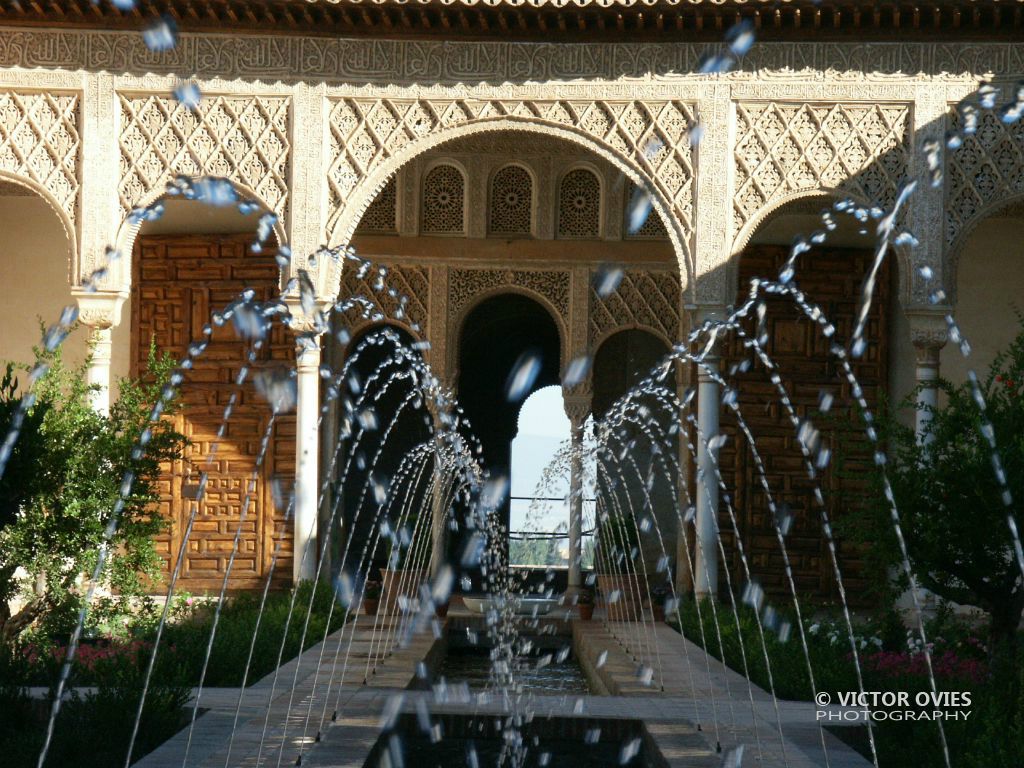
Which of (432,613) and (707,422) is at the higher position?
(707,422)

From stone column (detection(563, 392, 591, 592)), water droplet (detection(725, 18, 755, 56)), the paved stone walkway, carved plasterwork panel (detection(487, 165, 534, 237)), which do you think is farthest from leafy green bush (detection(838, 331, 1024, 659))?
carved plasterwork panel (detection(487, 165, 534, 237))

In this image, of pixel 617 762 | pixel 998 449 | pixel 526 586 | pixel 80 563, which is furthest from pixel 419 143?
pixel 526 586

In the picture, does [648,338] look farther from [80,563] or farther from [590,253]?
[80,563]

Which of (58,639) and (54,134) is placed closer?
(58,639)

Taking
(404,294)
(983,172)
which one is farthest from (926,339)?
(404,294)

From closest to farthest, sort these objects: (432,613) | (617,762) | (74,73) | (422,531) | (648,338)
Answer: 1. (617,762)
2. (74,73)
3. (432,613)
4. (422,531)
5. (648,338)

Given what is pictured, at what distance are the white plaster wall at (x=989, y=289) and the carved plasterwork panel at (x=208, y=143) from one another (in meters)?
6.18

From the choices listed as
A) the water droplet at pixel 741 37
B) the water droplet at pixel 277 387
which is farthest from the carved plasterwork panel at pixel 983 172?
the water droplet at pixel 277 387

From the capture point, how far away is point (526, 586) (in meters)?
19.5

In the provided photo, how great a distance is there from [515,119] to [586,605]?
3.97m

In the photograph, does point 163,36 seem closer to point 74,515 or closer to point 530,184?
point 530,184

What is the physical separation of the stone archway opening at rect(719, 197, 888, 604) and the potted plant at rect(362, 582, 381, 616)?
11.0 ft

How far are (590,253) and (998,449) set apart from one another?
6846 millimetres

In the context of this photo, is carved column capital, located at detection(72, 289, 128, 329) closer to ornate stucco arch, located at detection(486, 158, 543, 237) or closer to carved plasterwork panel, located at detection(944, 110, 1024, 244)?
ornate stucco arch, located at detection(486, 158, 543, 237)
